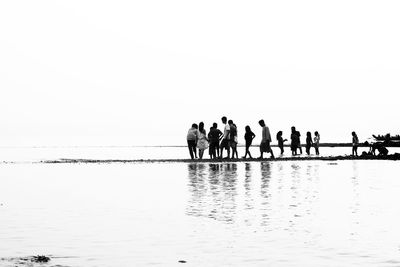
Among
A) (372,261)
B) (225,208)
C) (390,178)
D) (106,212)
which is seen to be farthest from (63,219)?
(390,178)

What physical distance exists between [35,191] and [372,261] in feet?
47.9

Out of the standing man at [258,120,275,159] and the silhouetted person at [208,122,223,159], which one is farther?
the standing man at [258,120,275,159]

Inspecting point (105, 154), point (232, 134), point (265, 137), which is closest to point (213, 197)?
point (232, 134)

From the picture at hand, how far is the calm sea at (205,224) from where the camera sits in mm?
10414

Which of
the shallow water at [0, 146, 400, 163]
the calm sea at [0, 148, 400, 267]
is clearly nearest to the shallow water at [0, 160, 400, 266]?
the calm sea at [0, 148, 400, 267]

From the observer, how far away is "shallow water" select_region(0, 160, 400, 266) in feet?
34.2

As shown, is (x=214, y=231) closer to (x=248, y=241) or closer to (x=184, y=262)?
(x=248, y=241)

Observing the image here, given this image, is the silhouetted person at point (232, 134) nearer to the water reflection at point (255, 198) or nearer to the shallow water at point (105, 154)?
the water reflection at point (255, 198)

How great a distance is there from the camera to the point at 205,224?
13953mm

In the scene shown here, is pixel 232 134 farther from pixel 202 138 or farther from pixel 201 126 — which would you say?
pixel 201 126

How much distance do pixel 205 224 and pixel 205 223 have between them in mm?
148

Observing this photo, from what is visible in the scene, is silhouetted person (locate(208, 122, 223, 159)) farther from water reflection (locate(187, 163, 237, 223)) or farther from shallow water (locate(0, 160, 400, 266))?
shallow water (locate(0, 160, 400, 266))

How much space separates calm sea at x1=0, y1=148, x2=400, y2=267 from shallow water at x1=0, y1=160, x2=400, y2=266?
15 millimetres

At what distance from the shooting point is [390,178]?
1094 inches
